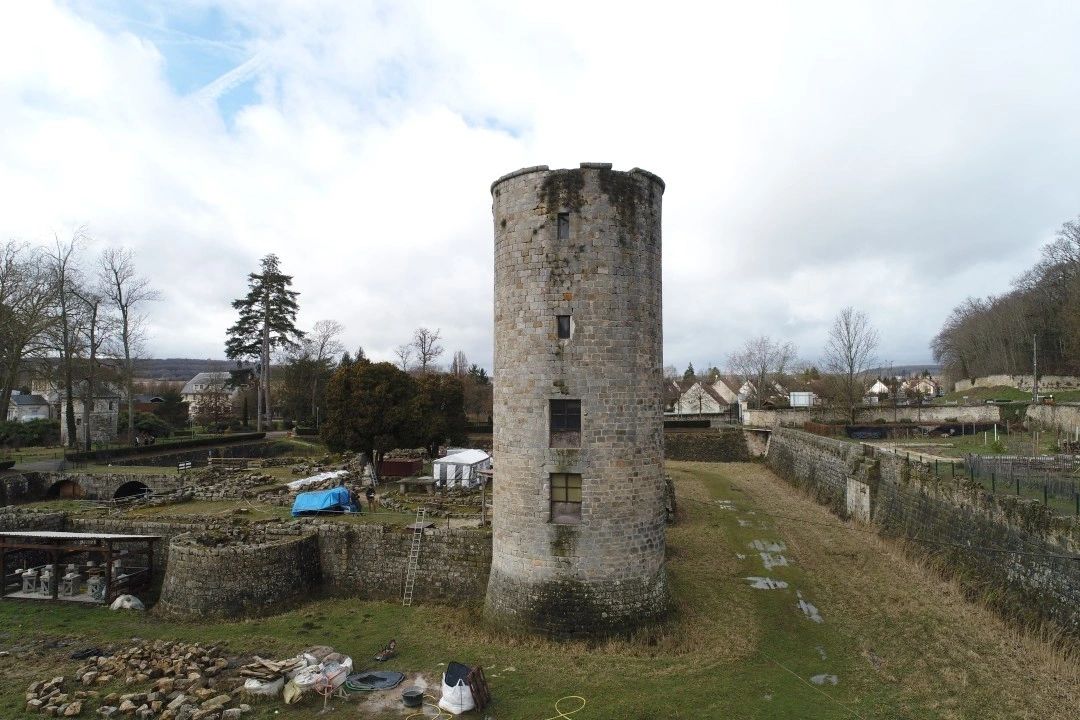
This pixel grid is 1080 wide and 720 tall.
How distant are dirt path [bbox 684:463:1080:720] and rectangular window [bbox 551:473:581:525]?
14.8 ft

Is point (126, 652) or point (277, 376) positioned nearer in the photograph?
point (126, 652)

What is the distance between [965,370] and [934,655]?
225ft

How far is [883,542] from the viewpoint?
18.6m

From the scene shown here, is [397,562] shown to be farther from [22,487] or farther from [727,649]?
[22,487]

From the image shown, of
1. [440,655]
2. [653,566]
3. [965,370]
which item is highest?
[965,370]

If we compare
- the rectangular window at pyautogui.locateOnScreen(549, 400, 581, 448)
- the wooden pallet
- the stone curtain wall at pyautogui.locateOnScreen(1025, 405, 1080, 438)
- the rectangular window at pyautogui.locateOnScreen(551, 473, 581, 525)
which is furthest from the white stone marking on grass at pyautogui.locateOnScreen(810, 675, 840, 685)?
the stone curtain wall at pyautogui.locateOnScreen(1025, 405, 1080, 438)

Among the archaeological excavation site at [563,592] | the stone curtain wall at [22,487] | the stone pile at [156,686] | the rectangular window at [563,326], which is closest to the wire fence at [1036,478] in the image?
the archaeological excavation site at [563,592]

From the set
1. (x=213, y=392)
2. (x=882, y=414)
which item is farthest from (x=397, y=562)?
(x=213, y=392)

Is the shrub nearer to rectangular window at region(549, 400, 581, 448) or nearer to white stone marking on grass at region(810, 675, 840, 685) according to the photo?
rectangular window at region(549, 400, 581, 448)

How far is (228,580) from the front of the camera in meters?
13.6

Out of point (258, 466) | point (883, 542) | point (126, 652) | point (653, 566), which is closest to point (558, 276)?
point (653, 566)

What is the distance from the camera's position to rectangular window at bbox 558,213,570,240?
11.6 m

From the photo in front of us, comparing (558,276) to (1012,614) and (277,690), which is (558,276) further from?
(1012,614)

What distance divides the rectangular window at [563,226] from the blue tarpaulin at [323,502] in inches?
450
